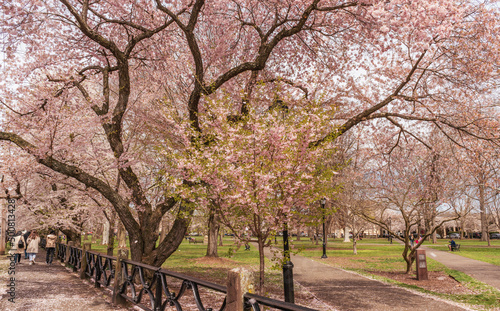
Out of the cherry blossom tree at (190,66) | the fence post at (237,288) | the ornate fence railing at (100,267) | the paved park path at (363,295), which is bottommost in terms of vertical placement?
the paved park path at (363,295)

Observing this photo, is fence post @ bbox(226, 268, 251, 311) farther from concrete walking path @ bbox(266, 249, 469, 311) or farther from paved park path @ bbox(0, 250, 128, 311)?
concrete walking path @ bbox(266, 249, 469, 311)

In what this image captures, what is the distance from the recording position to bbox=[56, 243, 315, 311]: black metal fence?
3.69 meters

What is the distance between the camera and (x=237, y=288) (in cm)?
372

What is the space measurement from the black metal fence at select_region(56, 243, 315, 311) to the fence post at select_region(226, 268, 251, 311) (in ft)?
0.25

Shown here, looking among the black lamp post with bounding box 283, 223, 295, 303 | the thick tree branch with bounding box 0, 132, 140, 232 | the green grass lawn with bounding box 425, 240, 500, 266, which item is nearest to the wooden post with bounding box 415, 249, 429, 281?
the black lamp post with bounding box 283, 223, 295, 303

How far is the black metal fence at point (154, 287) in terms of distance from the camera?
3693mm

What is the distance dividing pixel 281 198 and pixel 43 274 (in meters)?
12.1

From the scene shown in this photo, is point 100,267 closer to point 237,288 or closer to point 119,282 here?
point 119,282

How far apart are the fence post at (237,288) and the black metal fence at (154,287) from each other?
77 millimetres

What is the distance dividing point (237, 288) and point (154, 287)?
7.11 metres

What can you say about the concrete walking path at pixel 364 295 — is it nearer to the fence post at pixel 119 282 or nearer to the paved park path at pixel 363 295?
the paved park path at pixel 363 295

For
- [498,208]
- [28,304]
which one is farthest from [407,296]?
[498,208]

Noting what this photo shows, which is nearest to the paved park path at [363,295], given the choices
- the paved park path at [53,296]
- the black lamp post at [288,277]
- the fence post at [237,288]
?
the black lamp post at [288,277]

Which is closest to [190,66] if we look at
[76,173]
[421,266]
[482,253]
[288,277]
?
[76,173]
